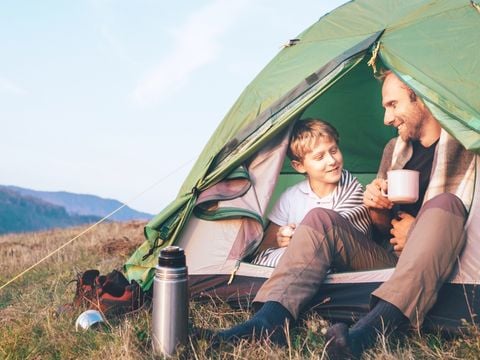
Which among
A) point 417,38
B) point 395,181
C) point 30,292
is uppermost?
point 417,38

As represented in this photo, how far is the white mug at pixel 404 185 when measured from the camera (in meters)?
3.03

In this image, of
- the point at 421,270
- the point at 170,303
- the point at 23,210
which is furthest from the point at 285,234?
the point at 23,210

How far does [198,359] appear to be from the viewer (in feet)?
7.80

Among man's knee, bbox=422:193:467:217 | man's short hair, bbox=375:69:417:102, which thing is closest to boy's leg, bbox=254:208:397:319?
man's knee, bbox=422:193:467:217

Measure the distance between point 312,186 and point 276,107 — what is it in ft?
1.79

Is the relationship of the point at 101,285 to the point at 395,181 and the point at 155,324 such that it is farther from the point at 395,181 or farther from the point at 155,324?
the point at 395,181

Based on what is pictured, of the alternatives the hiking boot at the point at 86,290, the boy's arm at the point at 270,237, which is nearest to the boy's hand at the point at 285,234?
the boy's arm at the point at 270,237

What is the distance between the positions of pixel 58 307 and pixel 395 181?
6.45 ft

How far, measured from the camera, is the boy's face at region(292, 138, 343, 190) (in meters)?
3.62

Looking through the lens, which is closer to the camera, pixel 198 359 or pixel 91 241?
pixel 198 359

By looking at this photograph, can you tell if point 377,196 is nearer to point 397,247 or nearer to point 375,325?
point 397,247

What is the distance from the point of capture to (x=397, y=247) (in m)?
3.30

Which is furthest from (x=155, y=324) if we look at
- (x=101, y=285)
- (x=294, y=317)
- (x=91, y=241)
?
(x=91, y=241)

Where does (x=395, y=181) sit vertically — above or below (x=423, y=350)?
above
